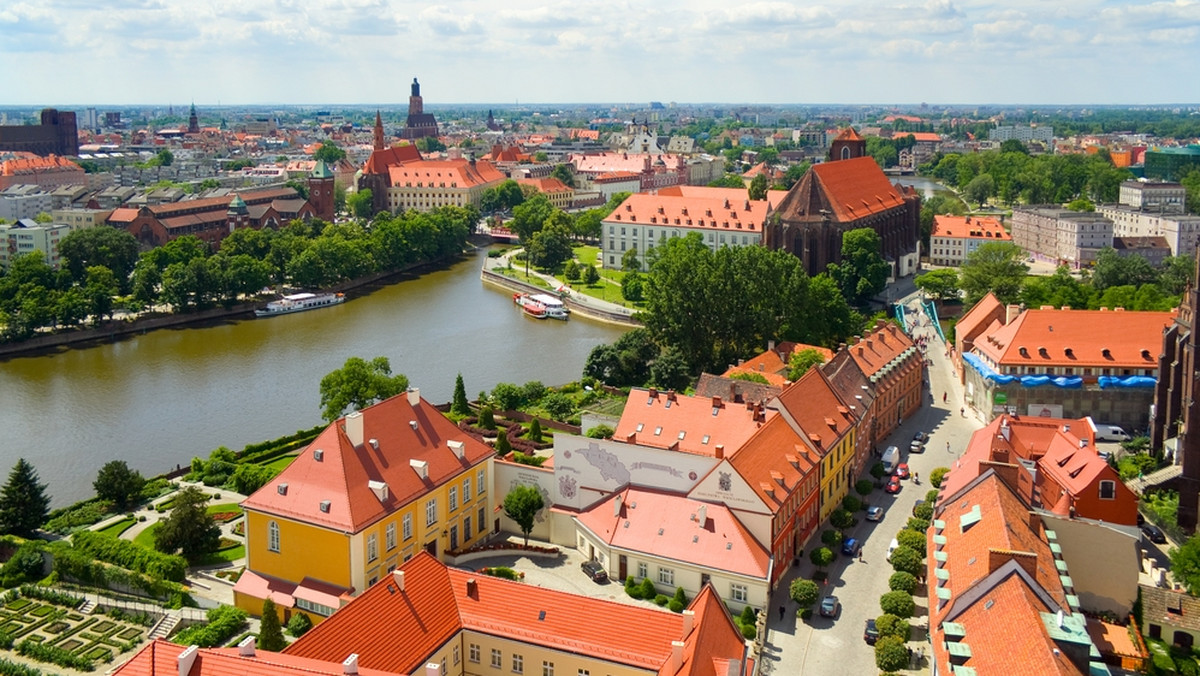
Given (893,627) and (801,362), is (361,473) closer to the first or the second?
(893,627)

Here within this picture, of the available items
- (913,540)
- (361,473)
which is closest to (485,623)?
(361,473)

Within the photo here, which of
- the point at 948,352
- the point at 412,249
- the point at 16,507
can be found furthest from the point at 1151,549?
the point at 412,249

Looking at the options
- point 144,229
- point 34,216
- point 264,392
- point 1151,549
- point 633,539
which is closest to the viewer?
point 633,539

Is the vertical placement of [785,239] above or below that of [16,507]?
above

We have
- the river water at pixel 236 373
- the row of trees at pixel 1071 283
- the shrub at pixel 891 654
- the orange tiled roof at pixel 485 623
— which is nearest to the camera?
the orange tiled roof at pixel 485 623

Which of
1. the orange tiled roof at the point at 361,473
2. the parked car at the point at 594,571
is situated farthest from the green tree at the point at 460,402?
the parked car at the point at 594,571

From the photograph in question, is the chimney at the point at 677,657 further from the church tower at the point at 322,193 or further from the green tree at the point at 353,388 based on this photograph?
the church tower at the point at 322,193

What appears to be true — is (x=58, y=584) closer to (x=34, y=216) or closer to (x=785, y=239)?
(x=785, y=239)
